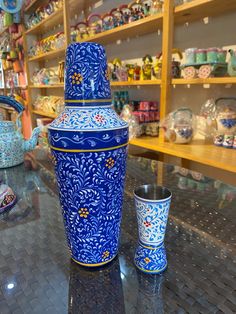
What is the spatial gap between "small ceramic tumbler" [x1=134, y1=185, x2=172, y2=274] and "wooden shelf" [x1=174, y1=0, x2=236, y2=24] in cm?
97

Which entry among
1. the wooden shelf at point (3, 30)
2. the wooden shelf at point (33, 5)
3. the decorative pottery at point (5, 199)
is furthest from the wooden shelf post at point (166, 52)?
the wooden shelf at point (3, 30)

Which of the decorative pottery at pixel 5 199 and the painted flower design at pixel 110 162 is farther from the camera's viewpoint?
the decorative pottery at pixel 5 199

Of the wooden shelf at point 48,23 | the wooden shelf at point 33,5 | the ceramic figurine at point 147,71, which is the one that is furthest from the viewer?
the wooden shelf at point 33,5

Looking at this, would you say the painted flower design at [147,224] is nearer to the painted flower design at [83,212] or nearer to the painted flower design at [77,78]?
the painted flower design at [83,212]

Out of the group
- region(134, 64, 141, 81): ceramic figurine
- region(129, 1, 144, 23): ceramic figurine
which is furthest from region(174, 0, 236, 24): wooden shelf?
region(134, 64, 141, 81): ceramic figurine

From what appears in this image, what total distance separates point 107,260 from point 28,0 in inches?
116

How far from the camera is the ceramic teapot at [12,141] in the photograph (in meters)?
0.90

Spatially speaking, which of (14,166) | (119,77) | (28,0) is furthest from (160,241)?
(28,0)

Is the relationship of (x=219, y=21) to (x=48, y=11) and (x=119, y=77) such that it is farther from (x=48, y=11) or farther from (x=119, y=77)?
(x=48, y=11)

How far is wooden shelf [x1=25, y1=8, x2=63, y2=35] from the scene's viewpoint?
2.08 m

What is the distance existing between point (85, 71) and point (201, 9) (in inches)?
39.5

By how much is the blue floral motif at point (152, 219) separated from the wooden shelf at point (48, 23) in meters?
2.02

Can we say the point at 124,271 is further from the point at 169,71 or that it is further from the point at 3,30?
the point at 3,30

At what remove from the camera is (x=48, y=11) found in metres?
2.20
